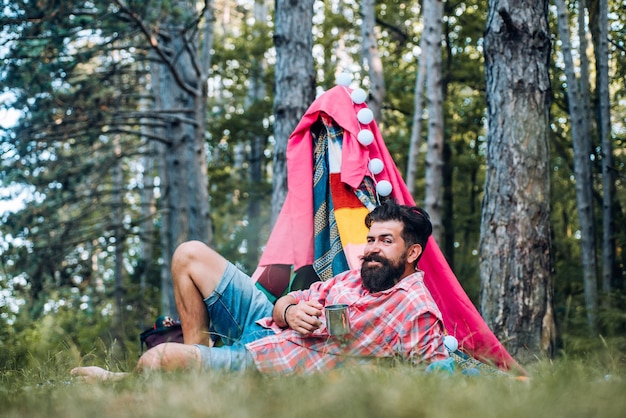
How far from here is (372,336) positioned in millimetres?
3568

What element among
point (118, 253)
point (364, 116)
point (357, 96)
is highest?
point (357, 96)

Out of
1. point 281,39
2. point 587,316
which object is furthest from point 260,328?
point 587,316

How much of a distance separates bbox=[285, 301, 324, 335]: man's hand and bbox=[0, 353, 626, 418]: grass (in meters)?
0.79

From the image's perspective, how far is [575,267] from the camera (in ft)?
35.8

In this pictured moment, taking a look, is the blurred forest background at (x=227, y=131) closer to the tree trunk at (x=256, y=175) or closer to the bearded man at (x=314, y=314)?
the tree trunk at (x=256, y=175)

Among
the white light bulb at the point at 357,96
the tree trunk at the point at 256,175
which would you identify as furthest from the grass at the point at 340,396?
the tree trunk at the point at 256,175

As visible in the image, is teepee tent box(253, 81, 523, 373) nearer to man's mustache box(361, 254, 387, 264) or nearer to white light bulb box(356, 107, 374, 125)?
white light bulb box(356, 107, 374, 125)

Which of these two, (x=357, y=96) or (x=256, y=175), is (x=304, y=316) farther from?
(x=256, y=175)

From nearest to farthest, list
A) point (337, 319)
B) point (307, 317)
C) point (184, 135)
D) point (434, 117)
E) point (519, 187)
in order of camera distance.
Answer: point (337, 319) → point (307, 317) → point (519, 187) → point (434, 117) → point (184, 135)

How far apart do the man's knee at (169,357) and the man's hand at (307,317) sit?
1.54 ft

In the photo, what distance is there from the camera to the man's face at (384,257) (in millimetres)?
3738

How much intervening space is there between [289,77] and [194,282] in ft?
10.7

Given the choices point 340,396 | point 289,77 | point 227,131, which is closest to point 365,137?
point 289,77

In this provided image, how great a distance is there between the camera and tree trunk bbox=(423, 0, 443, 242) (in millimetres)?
8297
